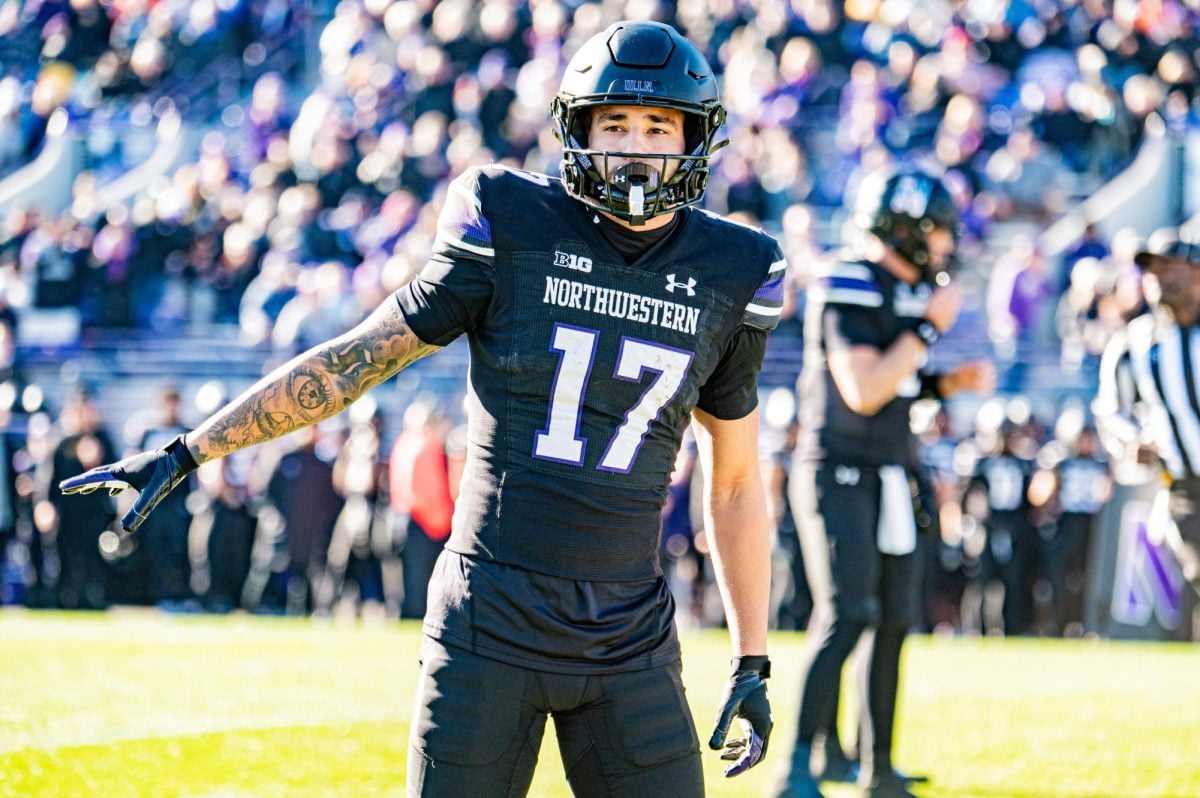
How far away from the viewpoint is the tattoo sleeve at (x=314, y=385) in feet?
9.76

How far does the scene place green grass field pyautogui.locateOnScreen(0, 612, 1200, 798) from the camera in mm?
5750

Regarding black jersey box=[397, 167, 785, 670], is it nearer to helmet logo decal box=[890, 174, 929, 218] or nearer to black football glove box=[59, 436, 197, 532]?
black football glove box=[59, 436, 197, 532]

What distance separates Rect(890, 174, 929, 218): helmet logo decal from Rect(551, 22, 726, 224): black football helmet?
2529 mm

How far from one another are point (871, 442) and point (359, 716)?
107 inches

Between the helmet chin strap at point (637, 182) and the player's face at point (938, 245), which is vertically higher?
the player's face at point (938, 245)

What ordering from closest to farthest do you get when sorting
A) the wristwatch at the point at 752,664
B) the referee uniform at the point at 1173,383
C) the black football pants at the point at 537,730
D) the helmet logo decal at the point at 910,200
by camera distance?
1. the black football pants at the point at 537,730
2. the wristwatch at the point at 752,664
3. the helmet logo decal at the point at 910,200
4. the referee uniform at the point at 1173,383

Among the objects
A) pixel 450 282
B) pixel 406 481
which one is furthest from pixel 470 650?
pixel 406 481

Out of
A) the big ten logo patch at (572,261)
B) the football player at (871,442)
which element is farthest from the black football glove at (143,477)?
the football player at (871,442)

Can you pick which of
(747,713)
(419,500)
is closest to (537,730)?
(747,713)

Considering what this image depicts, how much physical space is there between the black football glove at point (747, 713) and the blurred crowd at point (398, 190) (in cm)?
911

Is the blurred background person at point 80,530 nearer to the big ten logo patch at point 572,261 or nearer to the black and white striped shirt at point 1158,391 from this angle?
the black and white striped shirt at point 1158,391

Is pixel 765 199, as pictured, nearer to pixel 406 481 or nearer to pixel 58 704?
pixel 406 481

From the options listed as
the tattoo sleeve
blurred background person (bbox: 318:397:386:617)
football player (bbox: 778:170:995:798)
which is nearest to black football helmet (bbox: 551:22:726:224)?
the tattoo sleeve

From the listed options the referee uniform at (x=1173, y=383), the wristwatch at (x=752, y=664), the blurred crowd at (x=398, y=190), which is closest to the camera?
the wristwatch at (x=752, y=664)
